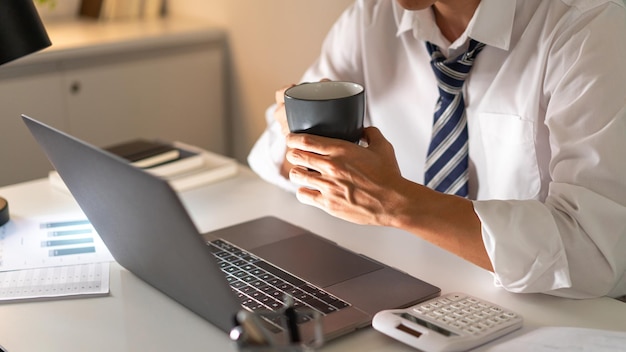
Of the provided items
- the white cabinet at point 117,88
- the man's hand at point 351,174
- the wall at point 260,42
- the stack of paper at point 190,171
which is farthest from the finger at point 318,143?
the white cabinet at point 117,88

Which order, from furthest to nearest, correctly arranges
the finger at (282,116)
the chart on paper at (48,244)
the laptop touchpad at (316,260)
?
Result: the finger at (282,116) < the chart on paper at (48,244) < the laptop touchpad at (316,260)

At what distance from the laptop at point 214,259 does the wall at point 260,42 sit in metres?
1.33

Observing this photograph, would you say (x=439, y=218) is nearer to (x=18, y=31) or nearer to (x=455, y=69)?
(x=455, y=69)

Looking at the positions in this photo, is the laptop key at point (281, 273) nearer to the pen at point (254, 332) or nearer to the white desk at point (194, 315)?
the white desk at point (194, 315)

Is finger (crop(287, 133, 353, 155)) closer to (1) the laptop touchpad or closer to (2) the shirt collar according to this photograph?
(1) the laptop touchpad

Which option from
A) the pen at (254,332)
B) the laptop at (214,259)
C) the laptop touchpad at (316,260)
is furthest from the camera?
the laptop touchpad at (316,260)

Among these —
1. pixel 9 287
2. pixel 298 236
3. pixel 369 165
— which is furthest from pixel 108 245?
pixel 369 165

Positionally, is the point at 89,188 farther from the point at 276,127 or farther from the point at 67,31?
the point at 67,31

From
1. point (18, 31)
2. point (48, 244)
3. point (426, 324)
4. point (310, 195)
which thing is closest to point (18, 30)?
point (18, 31)

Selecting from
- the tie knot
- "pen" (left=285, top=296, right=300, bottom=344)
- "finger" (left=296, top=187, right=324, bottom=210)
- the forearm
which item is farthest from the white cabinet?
"pen" (left=285, top=296, right=300, bottom=344)

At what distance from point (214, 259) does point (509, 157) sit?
2.36 ft

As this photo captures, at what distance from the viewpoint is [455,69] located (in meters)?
1.57

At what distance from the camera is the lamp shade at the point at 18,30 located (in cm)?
146

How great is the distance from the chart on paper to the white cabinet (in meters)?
1.18
